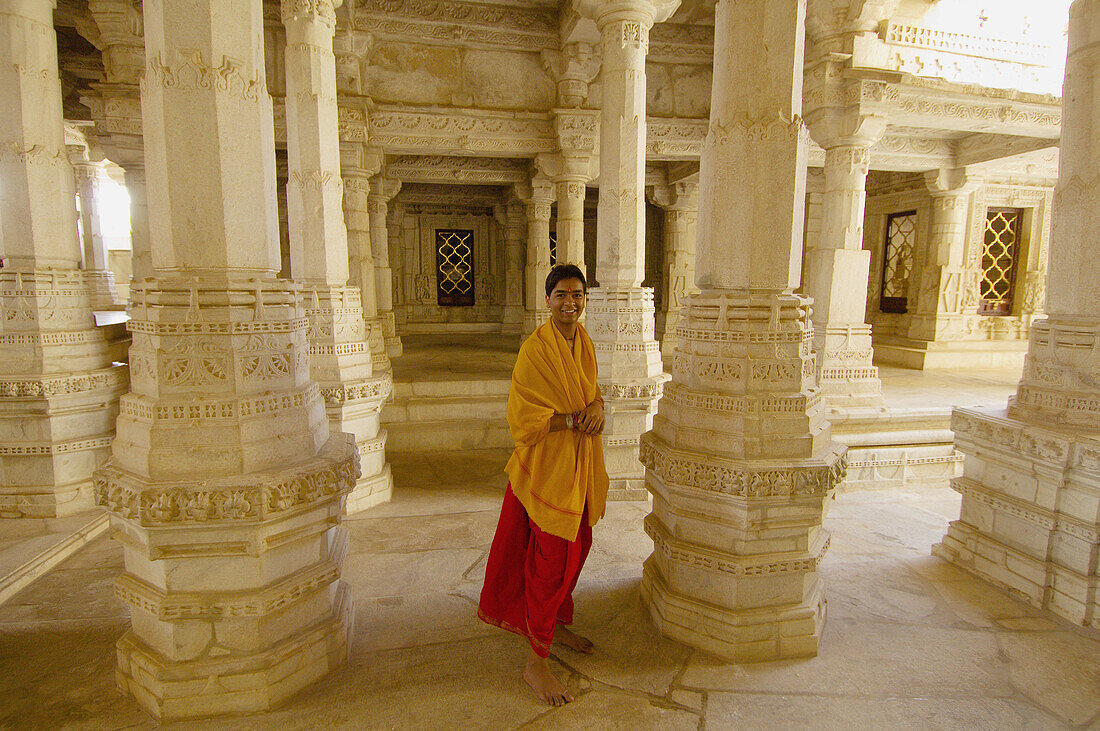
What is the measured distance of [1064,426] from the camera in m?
3.29

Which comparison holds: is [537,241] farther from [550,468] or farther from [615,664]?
[615,664]

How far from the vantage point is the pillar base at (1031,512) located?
3043 mm

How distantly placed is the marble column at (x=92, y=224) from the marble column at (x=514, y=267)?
7.97 m

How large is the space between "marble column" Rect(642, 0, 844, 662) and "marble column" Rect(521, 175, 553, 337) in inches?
308

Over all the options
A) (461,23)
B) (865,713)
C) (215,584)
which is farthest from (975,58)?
(215,584)

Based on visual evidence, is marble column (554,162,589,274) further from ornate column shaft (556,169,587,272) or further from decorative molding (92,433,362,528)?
decorative molding (92,433,362,528)

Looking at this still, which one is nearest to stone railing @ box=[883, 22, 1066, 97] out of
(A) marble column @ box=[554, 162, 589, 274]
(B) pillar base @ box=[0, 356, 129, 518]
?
(A) marble column @ box=[554, 162, 589, 274]

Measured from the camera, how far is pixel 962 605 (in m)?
3.21

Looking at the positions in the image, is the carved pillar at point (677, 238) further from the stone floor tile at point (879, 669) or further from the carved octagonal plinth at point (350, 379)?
the stone floor tile at point (879, 669)

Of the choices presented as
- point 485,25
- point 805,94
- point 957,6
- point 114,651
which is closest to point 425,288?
point 485,25

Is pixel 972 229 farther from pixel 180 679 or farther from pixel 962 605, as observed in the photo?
pixel 180 679

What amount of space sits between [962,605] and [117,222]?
21380 mm

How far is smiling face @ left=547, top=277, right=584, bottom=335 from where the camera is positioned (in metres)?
2.38

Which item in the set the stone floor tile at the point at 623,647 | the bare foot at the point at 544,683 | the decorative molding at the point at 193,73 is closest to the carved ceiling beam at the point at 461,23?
the decorative molding at the point at 193,73
